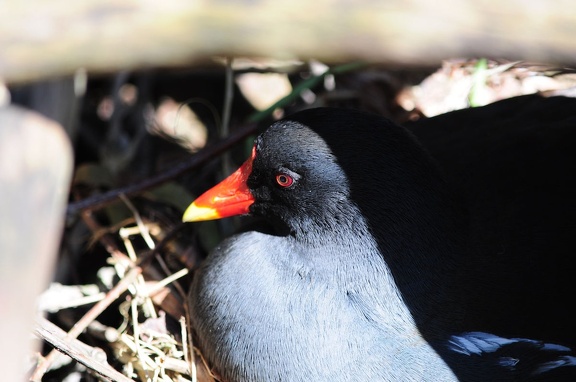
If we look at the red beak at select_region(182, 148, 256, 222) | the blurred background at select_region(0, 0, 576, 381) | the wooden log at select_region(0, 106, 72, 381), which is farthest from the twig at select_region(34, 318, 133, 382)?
the wooden log at select_region(0, 106, 72, 381)

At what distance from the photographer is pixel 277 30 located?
110 centimetres

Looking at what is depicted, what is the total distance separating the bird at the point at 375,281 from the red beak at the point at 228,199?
0.08 metres

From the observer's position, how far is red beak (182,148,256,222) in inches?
77.8

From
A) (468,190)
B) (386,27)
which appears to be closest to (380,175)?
(468,190)

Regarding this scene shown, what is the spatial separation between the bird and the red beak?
0.08 m

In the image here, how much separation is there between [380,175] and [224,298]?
1.56 ft

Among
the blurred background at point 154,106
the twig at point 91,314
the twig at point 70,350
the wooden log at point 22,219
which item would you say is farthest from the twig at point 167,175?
the wooden log at point 22,219

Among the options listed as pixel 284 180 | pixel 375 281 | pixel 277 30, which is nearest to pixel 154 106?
pixel 284 180

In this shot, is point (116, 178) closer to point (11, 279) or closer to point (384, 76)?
point (384, 76)

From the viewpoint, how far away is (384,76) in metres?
2.86

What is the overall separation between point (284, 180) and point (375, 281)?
12.1 inches

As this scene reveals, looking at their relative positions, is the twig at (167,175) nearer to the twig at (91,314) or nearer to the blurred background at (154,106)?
the blurred background at (154,106)

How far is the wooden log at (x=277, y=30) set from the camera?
1.07 meters

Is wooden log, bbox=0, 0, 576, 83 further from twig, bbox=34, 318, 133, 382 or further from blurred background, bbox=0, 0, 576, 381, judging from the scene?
twig, bbox=34, 318, 133, 382
